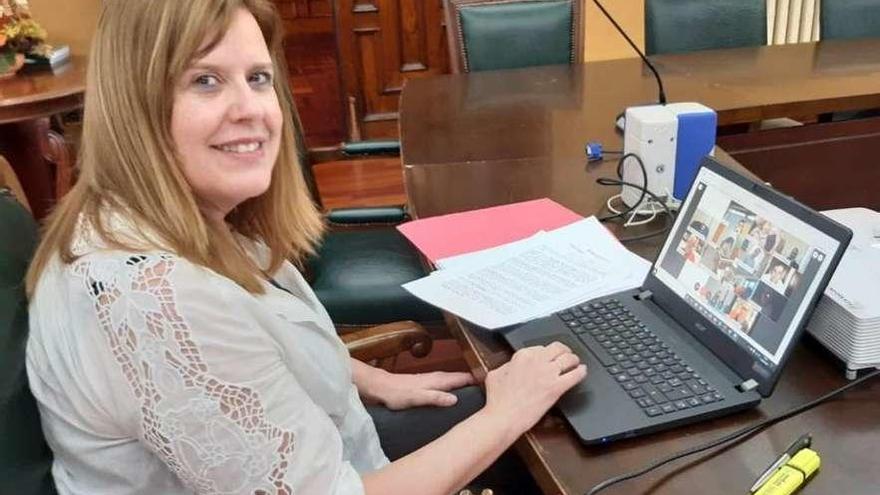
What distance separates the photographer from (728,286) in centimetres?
97

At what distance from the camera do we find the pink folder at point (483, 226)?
1.30 metres

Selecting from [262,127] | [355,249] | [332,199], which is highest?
[262,127]

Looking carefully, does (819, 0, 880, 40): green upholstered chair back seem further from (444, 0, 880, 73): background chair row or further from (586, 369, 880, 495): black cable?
(586, 369, 880, 495): black cable

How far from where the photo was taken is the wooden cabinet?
402 centimetres

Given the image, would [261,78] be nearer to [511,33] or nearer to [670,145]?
[670,145]

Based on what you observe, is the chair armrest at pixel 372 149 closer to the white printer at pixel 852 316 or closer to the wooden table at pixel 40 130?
the wooden table at pixel 40 130

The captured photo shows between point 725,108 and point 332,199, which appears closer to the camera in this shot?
point 725,108

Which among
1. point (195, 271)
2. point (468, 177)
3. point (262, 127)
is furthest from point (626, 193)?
point (195, 271)

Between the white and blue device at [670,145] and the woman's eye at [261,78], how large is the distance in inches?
27.6

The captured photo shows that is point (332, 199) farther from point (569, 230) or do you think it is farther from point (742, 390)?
point (742, 390)

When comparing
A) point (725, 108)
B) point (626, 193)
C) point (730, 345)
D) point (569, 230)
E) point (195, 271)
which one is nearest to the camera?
point (195, 271)

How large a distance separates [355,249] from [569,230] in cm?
80

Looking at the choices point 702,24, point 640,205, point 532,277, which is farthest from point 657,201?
point 702,24

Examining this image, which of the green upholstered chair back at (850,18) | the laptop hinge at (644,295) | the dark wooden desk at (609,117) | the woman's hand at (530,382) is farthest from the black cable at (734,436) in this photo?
the green upholstered chair back at (850,18)
